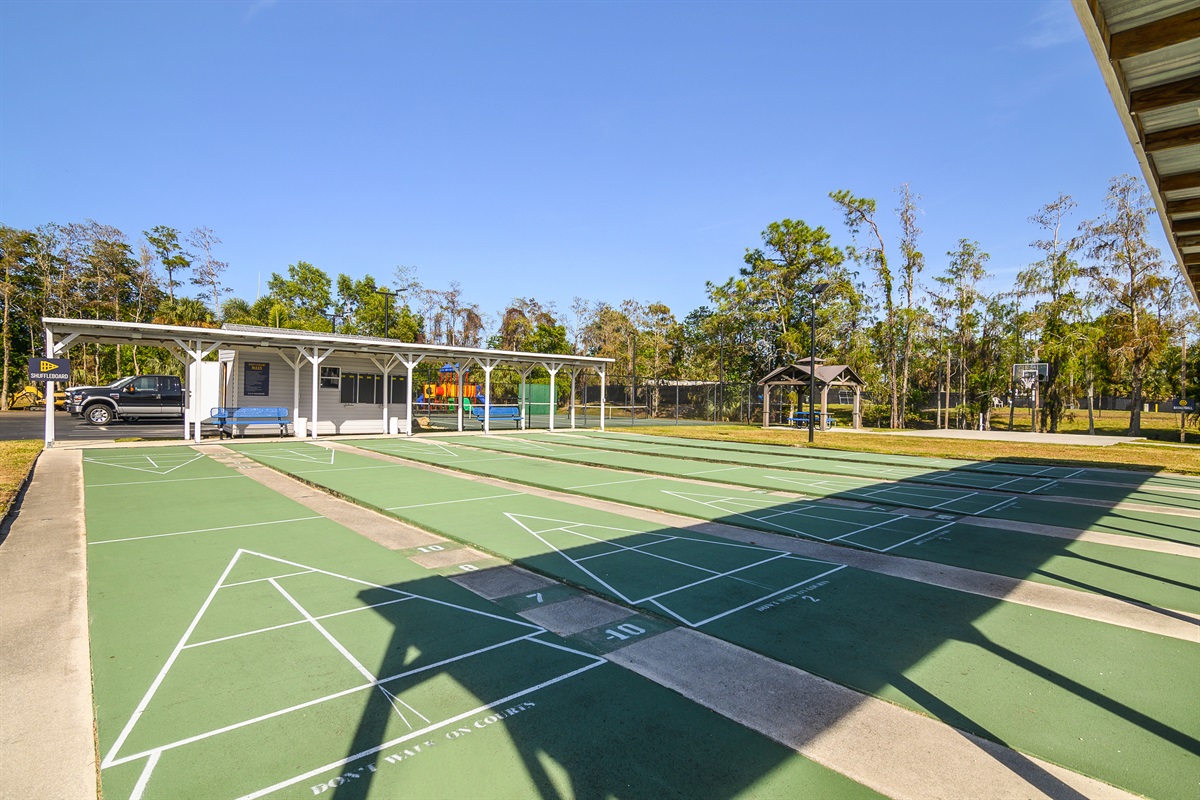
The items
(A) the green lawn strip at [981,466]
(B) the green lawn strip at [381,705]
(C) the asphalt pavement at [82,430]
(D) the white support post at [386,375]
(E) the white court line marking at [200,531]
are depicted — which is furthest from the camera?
(D) the white support post at [386,375]

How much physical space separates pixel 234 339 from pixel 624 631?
63.5ft

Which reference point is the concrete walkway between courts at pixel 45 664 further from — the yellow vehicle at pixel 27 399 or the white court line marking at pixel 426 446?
the yellow vehicle at pixel 27 399

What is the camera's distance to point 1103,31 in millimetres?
2922

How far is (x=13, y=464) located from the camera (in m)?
12.8

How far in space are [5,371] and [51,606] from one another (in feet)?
141

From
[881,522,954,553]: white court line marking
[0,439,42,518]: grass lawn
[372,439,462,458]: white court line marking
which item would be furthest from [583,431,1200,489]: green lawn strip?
[0,439,42,518]: grass lawn

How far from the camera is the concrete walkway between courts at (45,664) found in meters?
2.67

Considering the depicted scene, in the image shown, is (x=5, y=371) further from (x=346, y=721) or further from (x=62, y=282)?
(x=346, y=721)

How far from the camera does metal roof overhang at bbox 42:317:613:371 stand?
1619cm

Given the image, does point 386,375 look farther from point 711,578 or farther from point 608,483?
point 711,578

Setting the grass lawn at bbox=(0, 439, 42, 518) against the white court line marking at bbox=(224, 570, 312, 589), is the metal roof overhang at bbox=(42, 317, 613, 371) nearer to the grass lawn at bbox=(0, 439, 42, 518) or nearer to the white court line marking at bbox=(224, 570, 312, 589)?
the grass lawn at bbox=(0, 439, 42, 518)

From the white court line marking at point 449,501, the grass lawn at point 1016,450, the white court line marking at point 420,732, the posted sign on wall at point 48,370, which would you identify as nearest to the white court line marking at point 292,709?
the white court line marking at point 420,732

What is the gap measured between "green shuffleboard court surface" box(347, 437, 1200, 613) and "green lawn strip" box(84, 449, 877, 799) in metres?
4.76

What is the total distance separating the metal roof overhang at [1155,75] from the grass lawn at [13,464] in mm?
12540
